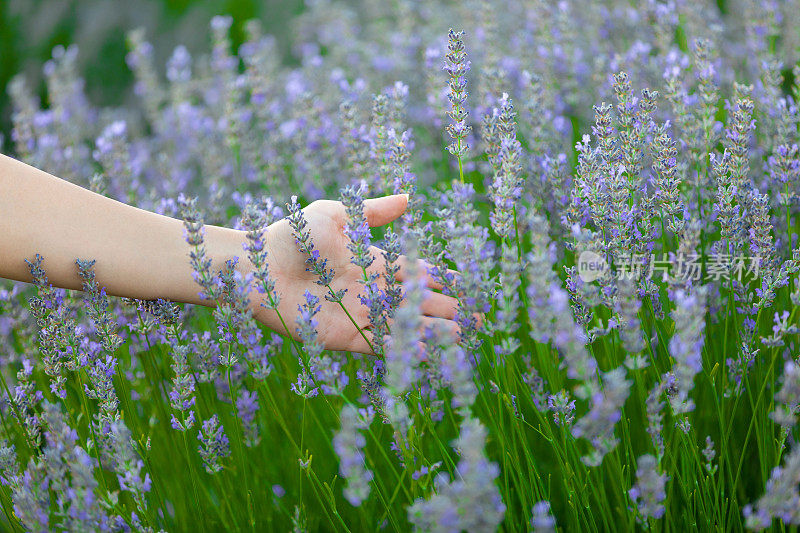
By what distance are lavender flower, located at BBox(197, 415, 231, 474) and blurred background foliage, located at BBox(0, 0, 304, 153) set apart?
17.4ft

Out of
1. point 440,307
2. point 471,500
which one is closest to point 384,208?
point 440,307

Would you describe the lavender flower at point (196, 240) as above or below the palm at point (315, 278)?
below

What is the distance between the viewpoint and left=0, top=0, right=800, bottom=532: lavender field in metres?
1.22

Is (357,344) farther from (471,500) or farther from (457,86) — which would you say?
(471,500)

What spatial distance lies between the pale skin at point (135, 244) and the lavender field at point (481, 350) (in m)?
0.03

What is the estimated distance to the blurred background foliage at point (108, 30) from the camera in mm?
6125

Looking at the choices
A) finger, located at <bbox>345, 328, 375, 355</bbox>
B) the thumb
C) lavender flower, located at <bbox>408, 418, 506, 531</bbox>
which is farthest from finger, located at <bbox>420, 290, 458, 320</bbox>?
lavender flower, located at <bbox>408, 418, 506, 531</bbox>

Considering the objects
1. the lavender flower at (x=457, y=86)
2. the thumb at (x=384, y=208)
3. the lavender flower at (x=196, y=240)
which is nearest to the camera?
the lavender flower at (x=196, y=240)

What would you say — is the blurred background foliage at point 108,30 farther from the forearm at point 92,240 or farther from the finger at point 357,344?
the finger at point 357,344

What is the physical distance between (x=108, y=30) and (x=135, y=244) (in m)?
5.26

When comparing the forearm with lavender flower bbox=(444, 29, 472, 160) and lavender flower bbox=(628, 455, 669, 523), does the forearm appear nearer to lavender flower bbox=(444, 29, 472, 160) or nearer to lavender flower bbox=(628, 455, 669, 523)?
lavender flower bbox=(444, 29, 472, 160)

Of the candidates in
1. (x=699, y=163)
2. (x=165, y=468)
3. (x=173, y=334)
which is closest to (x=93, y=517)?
(x=173, y=334)

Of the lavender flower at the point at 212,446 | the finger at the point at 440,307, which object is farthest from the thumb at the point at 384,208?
the lavender flower at the point at 212,446

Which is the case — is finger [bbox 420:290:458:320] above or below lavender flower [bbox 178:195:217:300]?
above
